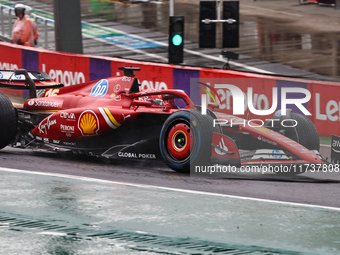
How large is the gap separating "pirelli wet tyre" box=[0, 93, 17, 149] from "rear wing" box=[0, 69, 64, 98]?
661 millimetres

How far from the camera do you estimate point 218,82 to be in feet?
36.2

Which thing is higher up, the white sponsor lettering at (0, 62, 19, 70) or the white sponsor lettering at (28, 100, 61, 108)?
the white sponsor lettering at (0, 62, 19, 70)

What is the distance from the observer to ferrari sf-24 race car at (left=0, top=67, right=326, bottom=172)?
675cm

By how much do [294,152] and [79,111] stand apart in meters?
2.74

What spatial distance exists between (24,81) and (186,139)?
3.10 m

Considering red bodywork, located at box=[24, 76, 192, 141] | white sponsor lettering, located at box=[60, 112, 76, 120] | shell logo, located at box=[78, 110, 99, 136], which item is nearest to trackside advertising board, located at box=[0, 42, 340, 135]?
red bodywork, located at box=[24, 76, 192, 141]

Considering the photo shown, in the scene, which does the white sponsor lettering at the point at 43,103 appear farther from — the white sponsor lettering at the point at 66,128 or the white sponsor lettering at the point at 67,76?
the white sponsor lettering at the point at 67,76

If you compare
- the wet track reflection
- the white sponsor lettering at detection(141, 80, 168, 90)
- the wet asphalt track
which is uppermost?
the white sponsor lettering at detection(141, 80, 168, 90)

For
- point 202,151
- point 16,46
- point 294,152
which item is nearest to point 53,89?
point 202,151

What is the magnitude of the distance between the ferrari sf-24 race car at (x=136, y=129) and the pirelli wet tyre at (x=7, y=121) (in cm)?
1

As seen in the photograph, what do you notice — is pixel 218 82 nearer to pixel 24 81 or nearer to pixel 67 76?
pixel 24 81

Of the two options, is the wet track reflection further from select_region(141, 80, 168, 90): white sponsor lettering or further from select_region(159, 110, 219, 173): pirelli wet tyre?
select_region(141, 80, 168, 90): white sponsor lettering

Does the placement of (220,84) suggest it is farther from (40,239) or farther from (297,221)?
(40,239)

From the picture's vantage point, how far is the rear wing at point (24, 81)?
8711 millimetres
